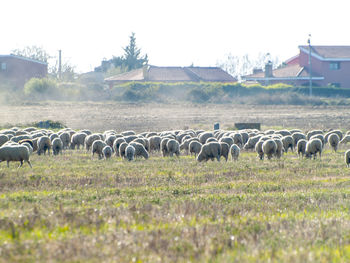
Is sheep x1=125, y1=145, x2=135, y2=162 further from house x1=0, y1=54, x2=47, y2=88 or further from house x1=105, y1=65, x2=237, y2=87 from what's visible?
house x1=105, y1=65, x2=237, y2=87

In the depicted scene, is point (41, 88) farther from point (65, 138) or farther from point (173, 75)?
point (65, 138)

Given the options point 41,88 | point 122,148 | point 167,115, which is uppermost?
point 41,88

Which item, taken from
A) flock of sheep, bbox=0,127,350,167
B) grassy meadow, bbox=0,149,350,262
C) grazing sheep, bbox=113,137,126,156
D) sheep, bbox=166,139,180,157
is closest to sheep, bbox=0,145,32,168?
flock of sheep, bbox=0,127,350,167

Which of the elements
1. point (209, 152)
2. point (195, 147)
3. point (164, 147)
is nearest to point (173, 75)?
point (164, 147)

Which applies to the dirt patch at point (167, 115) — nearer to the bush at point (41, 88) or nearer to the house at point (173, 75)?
the bush at point (41, 88)

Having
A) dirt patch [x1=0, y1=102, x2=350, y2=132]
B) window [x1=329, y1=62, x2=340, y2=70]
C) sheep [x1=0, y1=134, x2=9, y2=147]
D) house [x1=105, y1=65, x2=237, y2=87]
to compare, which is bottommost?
sheep [x1=0, y1=134, x2=9, y2=147]

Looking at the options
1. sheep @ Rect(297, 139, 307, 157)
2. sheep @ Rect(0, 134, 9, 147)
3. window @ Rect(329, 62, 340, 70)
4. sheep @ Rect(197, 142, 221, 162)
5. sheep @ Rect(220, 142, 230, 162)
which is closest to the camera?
sheep @ Rect(197, 142, 221, 162)

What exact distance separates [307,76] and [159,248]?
246 ft

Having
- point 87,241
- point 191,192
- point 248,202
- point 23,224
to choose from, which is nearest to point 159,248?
point 87,241

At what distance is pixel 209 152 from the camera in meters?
24.9

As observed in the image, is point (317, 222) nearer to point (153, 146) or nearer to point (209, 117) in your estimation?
point (153, 146)

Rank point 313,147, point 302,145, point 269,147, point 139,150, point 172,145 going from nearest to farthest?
point 313,147
point 269,147
point 139,150
point 302,145
point 172,145

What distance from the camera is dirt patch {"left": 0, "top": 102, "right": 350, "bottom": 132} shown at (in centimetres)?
4956

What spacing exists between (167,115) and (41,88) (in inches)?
908
